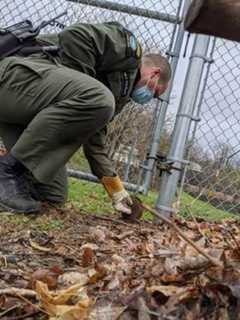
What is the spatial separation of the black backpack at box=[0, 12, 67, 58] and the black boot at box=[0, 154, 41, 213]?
0.70 meters

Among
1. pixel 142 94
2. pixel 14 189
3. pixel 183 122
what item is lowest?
pixel 14 189

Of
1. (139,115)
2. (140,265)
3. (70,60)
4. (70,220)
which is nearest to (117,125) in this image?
(139,115)

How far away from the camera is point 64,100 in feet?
11.2

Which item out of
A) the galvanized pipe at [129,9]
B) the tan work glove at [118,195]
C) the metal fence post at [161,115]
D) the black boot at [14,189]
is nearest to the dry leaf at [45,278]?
the black boot at [14,189]

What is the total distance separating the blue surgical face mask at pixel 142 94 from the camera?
4.07m

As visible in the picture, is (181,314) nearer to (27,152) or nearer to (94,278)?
(94,278)

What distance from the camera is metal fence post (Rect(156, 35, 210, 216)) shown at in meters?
3.41

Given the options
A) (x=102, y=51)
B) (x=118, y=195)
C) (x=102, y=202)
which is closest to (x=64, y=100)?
(x=102, y=51)

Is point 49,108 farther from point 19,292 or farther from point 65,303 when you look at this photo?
point 65,303

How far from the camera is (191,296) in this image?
4.30ft

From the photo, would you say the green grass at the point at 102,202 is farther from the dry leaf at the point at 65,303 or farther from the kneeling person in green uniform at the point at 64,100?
the dry leaf at the point at 65,303

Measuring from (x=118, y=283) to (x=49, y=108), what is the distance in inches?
78.5

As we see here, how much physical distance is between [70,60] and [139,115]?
13.3 ft

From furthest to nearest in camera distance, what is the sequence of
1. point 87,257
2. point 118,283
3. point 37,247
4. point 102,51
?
point 102,51
point 37,247
point 87,257
point 118,283
